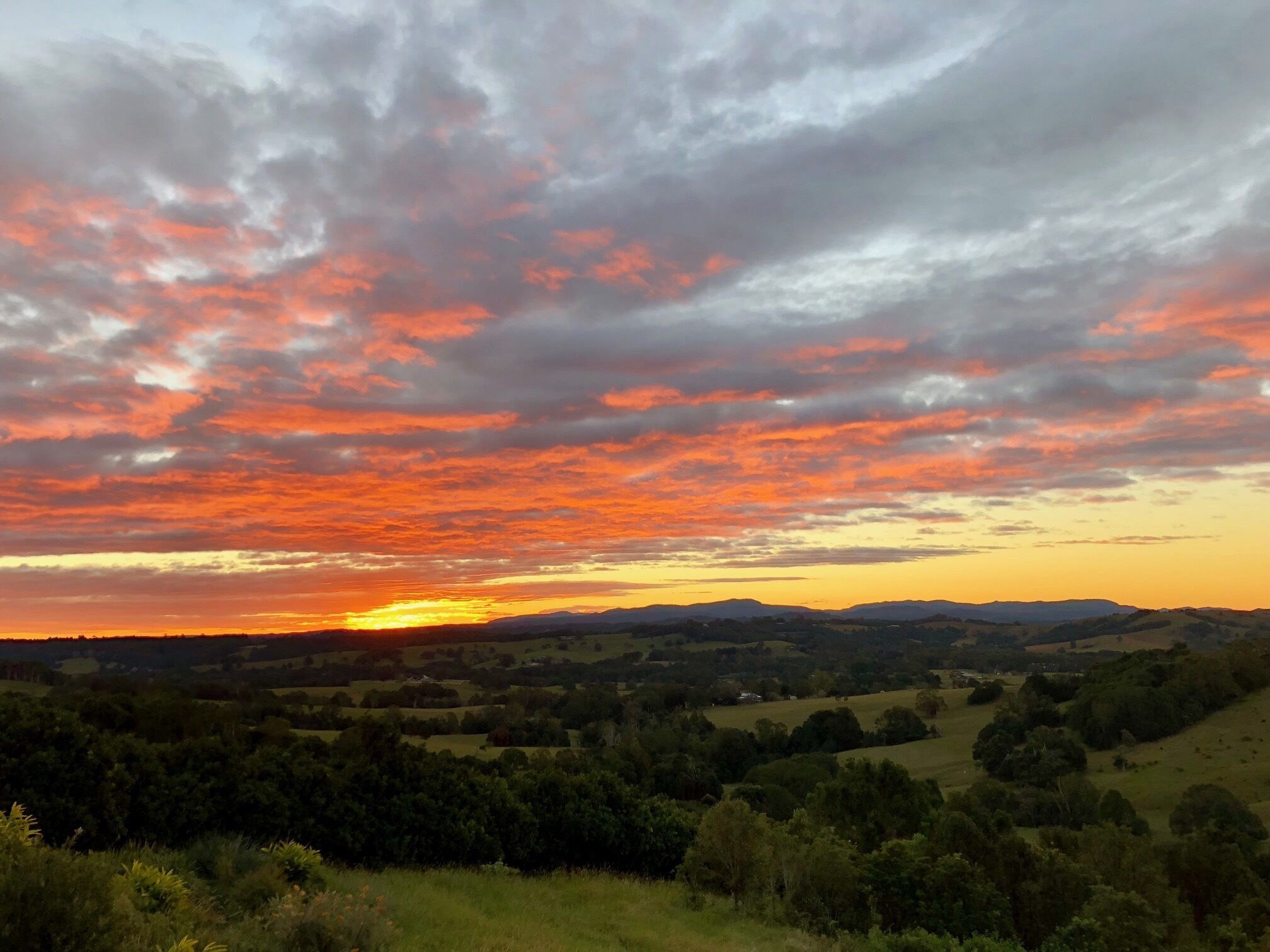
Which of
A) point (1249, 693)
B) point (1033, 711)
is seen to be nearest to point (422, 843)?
point (1033, 711)

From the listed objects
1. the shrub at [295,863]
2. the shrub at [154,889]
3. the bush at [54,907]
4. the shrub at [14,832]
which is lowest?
the shrub at [295,863]

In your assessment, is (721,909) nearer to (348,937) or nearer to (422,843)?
(422,843)

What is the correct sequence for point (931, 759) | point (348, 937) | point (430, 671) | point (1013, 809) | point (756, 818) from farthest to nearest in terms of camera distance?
point (430, 671) < point (931, 759) < point (1013, 809) < point (756, 818) < point (348, 937)

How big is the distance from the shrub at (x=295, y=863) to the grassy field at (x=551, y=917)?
893 millimetres

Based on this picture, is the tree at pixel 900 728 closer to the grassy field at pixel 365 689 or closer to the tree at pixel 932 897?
the grassy field at pixel 365 689

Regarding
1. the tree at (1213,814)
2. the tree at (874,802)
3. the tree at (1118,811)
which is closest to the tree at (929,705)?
the tree at (1118,811)

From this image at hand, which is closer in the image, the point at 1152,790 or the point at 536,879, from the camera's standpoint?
the point at 536,879

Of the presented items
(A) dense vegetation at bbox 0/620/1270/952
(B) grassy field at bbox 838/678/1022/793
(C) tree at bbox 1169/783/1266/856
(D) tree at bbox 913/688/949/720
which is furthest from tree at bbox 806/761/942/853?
(D) tree at bbox 913/688/949/720

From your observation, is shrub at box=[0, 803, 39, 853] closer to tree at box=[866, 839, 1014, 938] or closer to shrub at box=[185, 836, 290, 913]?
shrub at box=[185, 836, 290, 913]

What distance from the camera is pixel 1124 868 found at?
30266 mm

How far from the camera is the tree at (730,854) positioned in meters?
23.1

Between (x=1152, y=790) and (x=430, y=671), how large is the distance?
133660 mm

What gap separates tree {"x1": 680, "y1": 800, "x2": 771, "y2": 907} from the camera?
23.1m

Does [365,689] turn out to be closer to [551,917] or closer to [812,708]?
[812,708]
